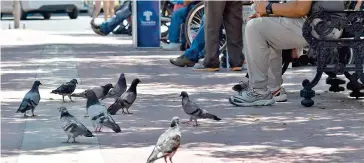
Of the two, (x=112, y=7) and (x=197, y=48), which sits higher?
(x=197, y=48)

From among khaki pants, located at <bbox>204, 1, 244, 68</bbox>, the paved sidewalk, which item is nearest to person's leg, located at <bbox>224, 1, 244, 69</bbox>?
khaki pants, located at <bbox>204, 1, 244, 68</bbox>

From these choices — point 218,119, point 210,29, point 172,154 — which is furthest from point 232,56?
point 172,154

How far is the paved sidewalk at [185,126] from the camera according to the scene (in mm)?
8008

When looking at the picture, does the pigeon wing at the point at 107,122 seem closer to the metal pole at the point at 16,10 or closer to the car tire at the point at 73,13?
the metal pole at the point at 16,10

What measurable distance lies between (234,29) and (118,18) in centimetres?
978

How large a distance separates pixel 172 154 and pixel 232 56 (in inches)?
303

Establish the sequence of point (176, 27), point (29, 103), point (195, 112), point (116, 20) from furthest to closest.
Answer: point (116, 20) → point (176, 27) → point (29, 103) → point (195, 112)

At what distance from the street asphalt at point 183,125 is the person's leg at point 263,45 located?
167 millimetres

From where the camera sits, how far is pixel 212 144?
27.9ft

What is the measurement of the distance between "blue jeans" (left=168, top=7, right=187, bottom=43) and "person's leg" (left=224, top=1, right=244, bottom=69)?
3.47m

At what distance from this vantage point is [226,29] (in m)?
14.8

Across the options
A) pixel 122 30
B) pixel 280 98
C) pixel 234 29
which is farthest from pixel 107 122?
pixel 122 30

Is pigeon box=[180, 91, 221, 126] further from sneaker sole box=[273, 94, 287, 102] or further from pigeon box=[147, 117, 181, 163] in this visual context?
pigeon box=[147, 117, 181, 163]

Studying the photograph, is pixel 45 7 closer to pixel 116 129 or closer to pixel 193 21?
pixel 193 21
